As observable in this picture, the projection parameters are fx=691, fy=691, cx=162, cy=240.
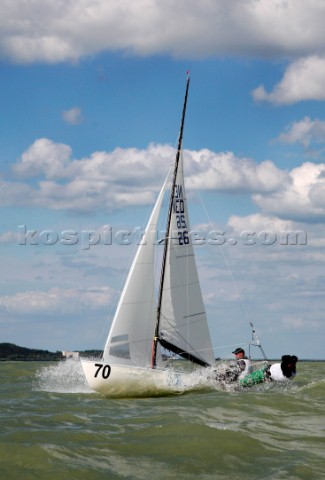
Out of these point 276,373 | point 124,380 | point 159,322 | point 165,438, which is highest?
point 159,322

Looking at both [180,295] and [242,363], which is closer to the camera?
[242,363]

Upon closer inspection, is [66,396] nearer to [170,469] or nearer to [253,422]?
[253,422]

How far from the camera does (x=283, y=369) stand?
2283 cm

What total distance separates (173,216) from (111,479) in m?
15.0

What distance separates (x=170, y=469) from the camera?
11344 millimetres

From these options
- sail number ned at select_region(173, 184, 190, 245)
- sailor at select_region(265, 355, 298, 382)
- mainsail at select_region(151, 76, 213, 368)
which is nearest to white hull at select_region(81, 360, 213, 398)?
mainsail at select_region(151, 76, 213, 368)

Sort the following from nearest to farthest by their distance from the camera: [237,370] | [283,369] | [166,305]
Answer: [283,369], [237,370], [166,305]

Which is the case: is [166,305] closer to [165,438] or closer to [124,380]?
[124,380]

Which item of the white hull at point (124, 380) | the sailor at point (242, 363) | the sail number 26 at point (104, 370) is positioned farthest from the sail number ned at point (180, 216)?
the sail number 26 at point (104, 370)

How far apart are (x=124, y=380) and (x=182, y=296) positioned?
4.34m

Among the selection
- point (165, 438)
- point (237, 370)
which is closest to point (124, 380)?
point (237, 370)

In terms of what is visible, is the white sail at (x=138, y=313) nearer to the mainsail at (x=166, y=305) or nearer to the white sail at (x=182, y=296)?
the mainsail at (x=166, y=305)

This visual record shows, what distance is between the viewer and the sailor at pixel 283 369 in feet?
74.7

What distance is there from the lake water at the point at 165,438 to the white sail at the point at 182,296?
3.91m
